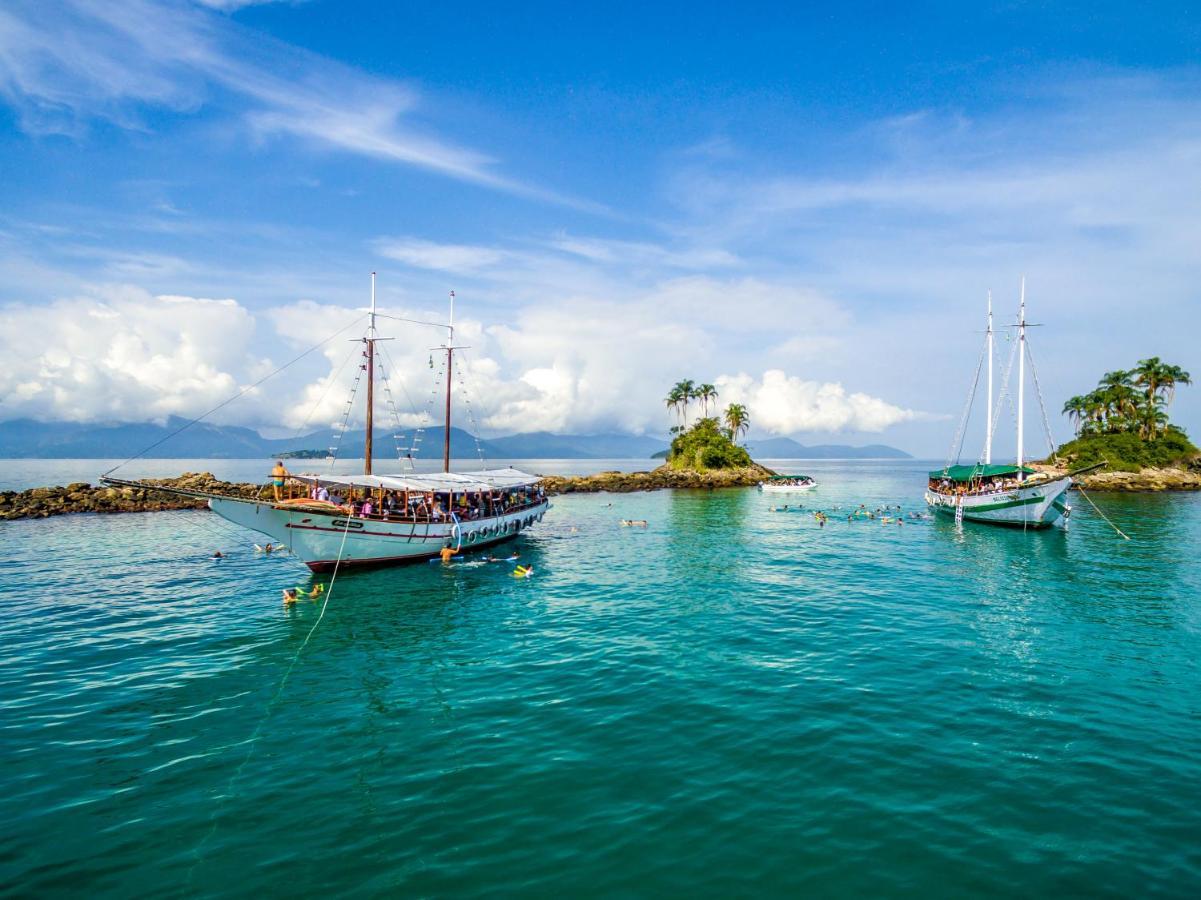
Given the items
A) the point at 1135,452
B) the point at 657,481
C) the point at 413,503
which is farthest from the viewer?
the point at 657,481

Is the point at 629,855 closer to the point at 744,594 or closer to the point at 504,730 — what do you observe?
the point at 504,730

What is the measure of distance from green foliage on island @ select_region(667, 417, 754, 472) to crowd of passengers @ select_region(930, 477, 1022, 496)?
5503cm

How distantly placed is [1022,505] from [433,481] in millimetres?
Result: 46458

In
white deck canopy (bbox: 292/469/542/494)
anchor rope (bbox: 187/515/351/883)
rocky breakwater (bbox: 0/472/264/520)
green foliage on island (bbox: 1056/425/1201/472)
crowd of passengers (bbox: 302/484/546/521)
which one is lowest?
anchor rope (bbox: 187/515/351/883)

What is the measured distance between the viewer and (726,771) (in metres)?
11.1

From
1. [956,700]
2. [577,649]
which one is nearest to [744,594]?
[577,649]

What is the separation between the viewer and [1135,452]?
96.8m

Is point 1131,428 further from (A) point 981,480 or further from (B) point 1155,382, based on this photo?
(A) point 981,480

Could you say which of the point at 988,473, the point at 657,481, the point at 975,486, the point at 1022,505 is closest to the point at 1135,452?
the point at 988,473

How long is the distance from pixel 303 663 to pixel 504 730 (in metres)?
8.32

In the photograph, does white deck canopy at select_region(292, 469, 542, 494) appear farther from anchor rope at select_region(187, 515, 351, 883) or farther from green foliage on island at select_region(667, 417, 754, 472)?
green foliage on island at select_region(667, 417, 754, 472)

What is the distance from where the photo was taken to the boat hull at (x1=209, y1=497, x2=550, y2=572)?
92.2ft

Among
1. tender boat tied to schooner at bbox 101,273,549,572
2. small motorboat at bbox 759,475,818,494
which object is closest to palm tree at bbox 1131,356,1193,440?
small motorboat at bbox 759,475,818,494

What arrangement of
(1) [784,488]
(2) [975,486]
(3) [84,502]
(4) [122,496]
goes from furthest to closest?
(1) [784,488], (4) [122,496], (3) [84,502], (2) [975,486]
